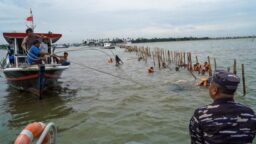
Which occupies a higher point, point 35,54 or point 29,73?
point 35,54

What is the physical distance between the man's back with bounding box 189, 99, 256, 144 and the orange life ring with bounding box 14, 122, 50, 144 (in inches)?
76.5

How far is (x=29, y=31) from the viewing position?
14469 millimetres

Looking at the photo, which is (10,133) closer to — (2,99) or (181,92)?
(2,99)

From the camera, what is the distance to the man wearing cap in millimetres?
2898

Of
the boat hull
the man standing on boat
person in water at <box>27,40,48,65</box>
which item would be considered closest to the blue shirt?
person in water at <box>27,40,48,65</box>

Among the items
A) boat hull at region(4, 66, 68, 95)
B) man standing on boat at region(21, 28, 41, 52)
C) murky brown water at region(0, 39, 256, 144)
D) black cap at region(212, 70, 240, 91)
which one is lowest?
murky brown water at region(0, 39, 256, 144)

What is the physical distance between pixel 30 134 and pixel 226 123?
7.32 feet

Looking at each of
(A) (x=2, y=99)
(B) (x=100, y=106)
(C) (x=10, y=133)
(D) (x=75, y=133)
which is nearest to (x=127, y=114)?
(B) (x=100, y=106)

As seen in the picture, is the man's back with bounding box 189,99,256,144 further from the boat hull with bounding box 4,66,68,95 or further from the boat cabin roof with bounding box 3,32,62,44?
the boat cabin roof with bounding box 3,32,62,44

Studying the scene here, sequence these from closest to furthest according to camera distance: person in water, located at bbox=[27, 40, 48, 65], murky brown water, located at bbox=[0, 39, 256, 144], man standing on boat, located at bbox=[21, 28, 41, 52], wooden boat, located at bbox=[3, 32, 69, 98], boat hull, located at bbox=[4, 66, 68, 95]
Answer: murky brown water, located at bbox=[0, 39, 256, 144] → person in water, located at bbox=[27, 40, 48, 65] → wooden boat, located at bbox=[3, 32, 69, 98] → boat hull, located at bbox=[4, 66, 68, 95] → man standing on boat, located at bbox=[21, 28, 41, 52]

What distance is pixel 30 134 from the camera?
349 centimetres

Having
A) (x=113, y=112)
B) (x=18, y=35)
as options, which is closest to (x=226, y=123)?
(x=113, y=112)

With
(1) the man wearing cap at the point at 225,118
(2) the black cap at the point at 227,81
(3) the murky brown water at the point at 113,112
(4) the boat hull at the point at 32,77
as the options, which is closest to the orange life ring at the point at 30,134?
(1) the man wearing cap at the point at 225,118

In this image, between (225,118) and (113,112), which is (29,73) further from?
(225,118)
